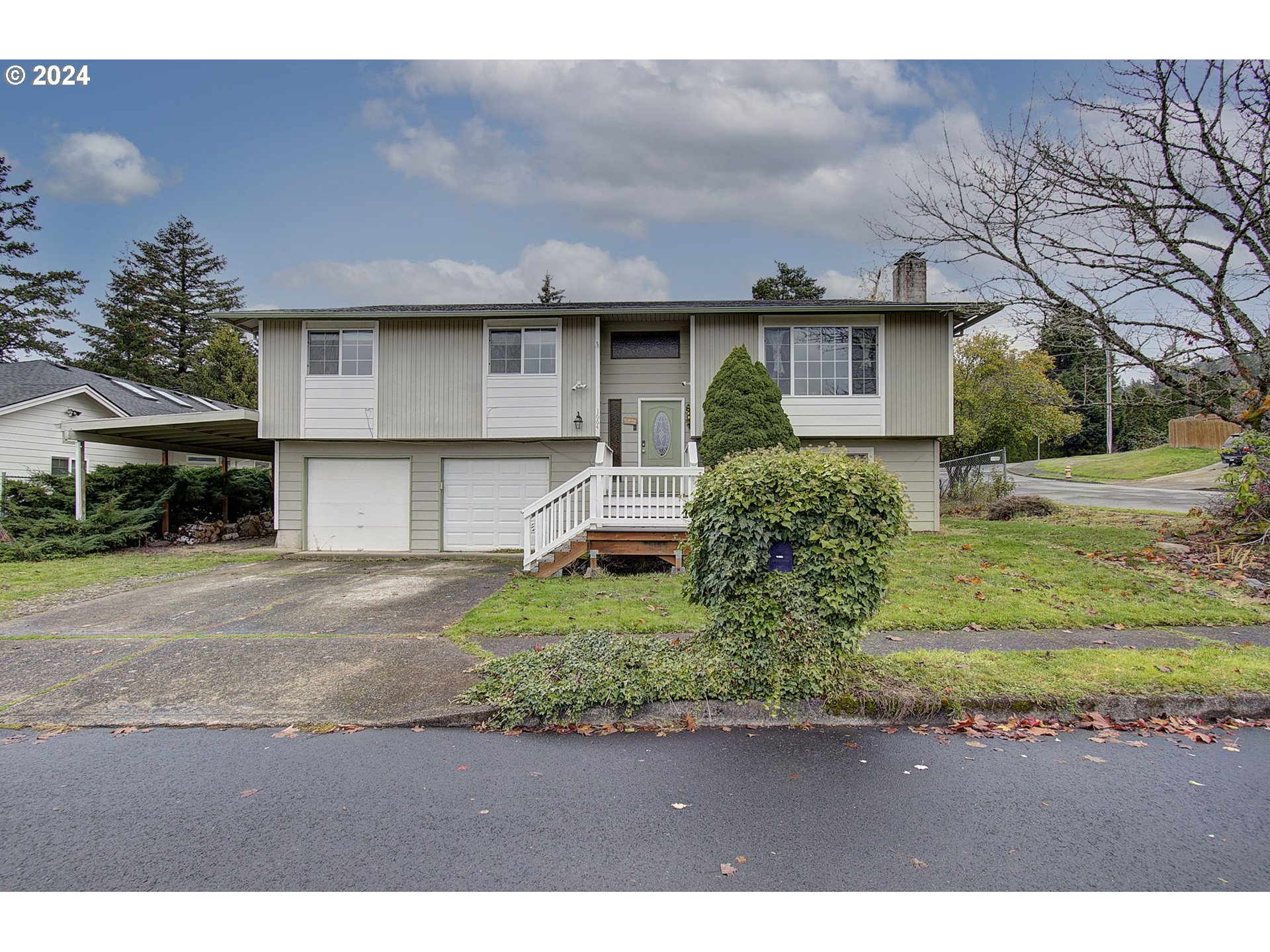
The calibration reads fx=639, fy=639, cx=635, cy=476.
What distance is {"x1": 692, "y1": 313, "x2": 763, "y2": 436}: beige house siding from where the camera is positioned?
13.6 m

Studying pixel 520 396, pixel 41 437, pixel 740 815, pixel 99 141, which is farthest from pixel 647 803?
pixel 41 437

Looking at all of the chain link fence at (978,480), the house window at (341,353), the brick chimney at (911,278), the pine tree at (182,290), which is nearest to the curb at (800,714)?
the house window at (341,353)

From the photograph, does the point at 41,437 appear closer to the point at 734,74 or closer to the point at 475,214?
the point at 475,214

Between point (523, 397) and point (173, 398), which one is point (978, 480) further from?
point (173, 398)

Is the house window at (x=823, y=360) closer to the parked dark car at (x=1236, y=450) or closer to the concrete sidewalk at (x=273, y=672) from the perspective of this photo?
the parked dark car at (x=1236, y=450)

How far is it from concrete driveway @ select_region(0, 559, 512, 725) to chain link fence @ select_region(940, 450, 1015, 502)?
16376 mm

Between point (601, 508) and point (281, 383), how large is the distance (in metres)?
Result: 8.43

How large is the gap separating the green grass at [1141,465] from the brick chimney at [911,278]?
72.5 ft

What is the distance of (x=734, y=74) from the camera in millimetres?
7012

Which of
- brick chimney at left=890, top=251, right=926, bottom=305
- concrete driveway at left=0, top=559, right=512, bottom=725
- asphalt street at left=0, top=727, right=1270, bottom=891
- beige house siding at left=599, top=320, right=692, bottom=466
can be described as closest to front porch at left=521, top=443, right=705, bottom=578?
concrete driveway at left=0, top=559, right=512, bottom=725

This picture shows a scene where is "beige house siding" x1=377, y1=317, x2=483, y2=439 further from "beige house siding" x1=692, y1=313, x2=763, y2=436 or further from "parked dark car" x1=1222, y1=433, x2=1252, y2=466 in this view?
"parked dark car" x1=1222, y1=433, x2=1252, y2=466

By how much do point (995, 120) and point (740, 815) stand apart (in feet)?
40.5

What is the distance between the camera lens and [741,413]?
11.3 metres

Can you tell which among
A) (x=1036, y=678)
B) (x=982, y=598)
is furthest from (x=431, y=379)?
(x=1036, y=678)
